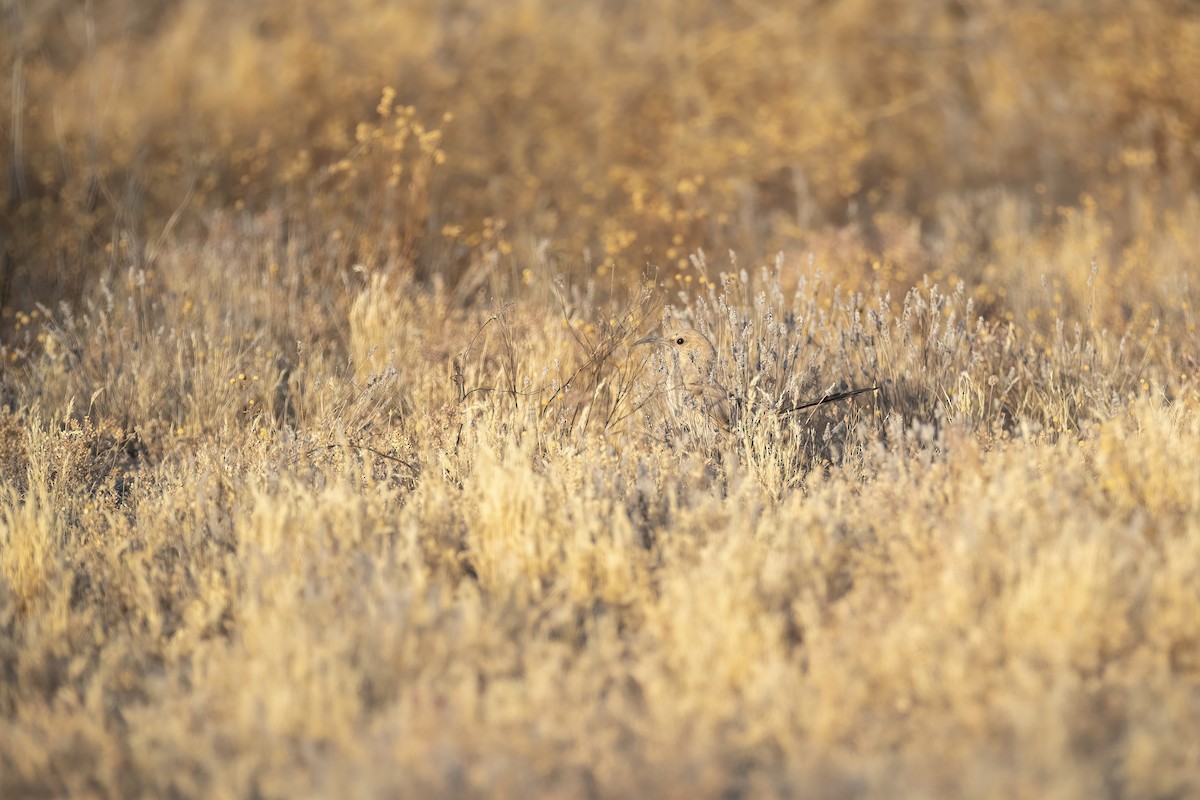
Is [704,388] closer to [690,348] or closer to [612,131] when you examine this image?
[690,348]

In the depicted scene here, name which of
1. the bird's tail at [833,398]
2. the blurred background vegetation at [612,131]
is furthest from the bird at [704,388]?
the blurred background vegetation at [612,131]

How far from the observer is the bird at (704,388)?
423cm

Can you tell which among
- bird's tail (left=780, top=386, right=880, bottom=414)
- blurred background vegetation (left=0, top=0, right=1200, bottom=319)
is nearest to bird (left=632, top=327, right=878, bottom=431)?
bird's tail (left=780, top=386, right=880, bottom=414)

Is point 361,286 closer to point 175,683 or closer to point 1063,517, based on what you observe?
point 175,683

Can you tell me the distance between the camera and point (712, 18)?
11.5m

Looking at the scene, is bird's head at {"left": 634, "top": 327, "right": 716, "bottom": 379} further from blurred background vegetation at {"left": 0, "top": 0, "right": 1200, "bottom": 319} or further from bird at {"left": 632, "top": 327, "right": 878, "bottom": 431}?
blurred background vegetation at {"left": 0, "top": 0, "right": 1200, "bottom": 319}

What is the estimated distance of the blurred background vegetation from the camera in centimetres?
679

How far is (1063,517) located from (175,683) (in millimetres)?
2486

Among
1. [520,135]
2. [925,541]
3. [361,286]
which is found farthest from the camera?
[520,135]

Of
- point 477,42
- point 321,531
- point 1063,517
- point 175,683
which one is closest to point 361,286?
point 321,531

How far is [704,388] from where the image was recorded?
4.32 meters

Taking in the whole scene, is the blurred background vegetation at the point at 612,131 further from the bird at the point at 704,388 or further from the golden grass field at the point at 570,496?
the bird at the point at 704,388

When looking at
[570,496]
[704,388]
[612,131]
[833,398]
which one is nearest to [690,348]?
[704,388]

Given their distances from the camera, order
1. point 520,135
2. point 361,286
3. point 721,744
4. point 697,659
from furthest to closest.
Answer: point 520,135, point 361,286, point 697,659, point 721,744
